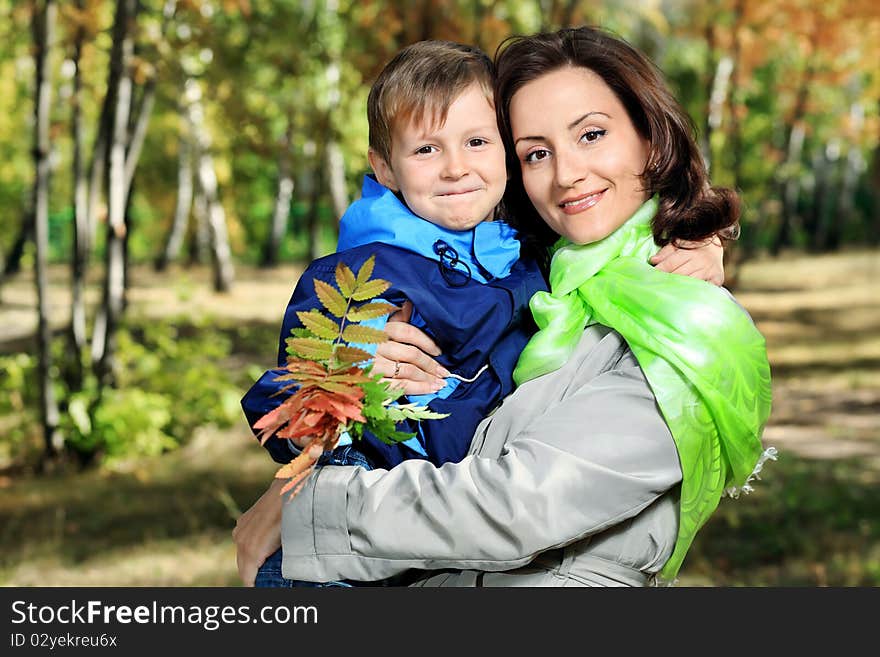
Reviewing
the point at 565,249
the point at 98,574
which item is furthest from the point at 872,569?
the point at 565,249

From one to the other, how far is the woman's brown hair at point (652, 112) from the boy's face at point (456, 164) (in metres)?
0.05

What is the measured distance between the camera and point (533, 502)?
1.77 metres

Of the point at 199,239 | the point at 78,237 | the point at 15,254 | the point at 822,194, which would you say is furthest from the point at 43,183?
the point at 822,194

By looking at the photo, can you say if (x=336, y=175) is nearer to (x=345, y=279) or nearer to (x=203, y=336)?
(x=203, y=336)

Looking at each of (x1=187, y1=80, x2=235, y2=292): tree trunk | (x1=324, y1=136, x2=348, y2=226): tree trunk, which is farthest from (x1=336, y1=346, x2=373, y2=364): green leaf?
(x1=187, y1=80, x2=235, y2=292): tree trunk

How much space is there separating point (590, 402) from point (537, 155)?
541 millimetres

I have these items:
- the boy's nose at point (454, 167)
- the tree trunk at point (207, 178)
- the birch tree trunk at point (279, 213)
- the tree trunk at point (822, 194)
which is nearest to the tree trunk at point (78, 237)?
the tree trunk at point (207, 178)

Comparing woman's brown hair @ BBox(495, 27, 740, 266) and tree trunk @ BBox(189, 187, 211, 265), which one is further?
tree trunk @ BBox(189, 187, 211, 265)

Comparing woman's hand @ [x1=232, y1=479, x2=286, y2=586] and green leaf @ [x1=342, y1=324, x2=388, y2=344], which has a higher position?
green leaf @ [x1=342, y1=324, x2=388, y2=344]

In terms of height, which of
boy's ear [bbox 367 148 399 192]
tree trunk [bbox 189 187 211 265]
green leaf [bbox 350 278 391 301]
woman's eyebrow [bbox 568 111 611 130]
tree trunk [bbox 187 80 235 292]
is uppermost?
woman's eyebrow [bbox 568 111 611 130]

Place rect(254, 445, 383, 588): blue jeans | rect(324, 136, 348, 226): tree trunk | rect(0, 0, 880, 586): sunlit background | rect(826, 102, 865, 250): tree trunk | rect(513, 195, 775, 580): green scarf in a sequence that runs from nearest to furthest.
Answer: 1. rect(513, 195, 775, 580): green scarf
2. rect(254, 445, 383, 588): blue jeans
3. rect(0, 0, 880, 586): sunlit background
4. rect(324, 136, 348, 226): tree trunk
5. rect(826, 102, 865, 250): tree trunk

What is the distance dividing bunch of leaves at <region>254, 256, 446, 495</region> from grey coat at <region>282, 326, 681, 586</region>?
13 cm

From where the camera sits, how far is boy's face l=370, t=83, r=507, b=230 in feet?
7.00

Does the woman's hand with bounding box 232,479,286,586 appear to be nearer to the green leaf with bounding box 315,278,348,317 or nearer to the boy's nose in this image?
the green leaf with bounding box 315,278,348,317
